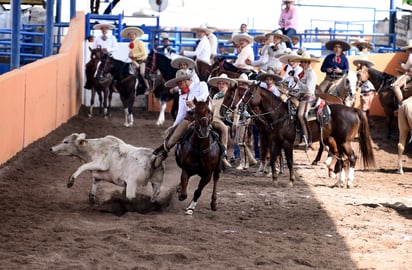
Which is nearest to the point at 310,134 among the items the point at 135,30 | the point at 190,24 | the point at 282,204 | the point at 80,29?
the point at 282,204

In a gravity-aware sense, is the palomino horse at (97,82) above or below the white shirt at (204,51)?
below

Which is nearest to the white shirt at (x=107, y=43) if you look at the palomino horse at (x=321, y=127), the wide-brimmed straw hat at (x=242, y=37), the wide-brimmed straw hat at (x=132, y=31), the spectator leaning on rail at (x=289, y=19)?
the wide-brimmed straw hat at (x=132, y=31)

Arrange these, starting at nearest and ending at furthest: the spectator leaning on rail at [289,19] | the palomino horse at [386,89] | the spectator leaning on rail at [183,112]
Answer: the spectator leaning on rail at [183,112] → the palomino horse at [386,89] → the spectator leaning on rail at [289,19]

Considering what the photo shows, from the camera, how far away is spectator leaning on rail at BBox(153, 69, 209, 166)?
45.0 ft

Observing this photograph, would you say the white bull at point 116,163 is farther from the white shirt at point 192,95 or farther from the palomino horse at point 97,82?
the palomino horse at point 97,82

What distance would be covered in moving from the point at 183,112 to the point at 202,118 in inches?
66.7

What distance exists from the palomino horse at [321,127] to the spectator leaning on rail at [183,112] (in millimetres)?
2685

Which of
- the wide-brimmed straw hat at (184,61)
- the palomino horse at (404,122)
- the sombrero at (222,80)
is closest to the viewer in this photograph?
the sombrero at (222,80)

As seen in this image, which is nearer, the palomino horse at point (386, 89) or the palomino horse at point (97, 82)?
the palomino horse at point (97, 82)

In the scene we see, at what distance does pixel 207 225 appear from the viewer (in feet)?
41.7

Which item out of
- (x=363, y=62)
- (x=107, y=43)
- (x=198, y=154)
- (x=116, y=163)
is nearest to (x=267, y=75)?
(x=198, y=154)

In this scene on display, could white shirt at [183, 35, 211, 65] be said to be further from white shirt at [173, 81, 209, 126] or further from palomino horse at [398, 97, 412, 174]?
white shirt at [173, 81, 209, 126]

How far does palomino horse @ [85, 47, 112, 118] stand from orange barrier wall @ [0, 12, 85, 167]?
0.38 meters

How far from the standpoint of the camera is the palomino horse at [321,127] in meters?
17.3
